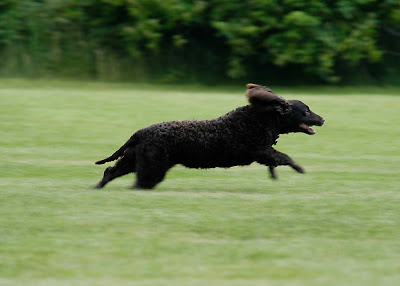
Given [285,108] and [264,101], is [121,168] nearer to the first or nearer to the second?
[264,101]

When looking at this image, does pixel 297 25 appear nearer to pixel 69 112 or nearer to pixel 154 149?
pixel 69 112

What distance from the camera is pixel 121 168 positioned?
906 centimetres

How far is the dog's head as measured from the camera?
9.18 m

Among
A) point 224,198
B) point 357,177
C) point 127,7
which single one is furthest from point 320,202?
point 127,7

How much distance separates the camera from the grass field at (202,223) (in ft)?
18.6

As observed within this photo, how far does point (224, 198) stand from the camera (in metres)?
8.39

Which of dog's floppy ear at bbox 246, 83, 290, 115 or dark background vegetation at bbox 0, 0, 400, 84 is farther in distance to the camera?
dark background vegetation at bbox 0, 0, 400, 84

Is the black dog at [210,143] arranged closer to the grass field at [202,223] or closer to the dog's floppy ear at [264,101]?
the dog's floppy ear at [264,101]

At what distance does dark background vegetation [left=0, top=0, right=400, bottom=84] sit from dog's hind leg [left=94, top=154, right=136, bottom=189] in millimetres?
16801

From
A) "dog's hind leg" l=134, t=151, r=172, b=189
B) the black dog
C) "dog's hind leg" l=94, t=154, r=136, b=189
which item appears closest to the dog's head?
the black dog

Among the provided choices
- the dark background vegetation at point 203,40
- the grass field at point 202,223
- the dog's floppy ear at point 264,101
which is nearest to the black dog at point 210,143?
the dog's floppy ear at point 264,101

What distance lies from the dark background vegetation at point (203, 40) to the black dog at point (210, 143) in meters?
16.1

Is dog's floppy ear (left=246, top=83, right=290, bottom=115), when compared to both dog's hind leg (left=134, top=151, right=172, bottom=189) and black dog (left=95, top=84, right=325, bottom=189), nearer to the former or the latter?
black dog (left=95, top=84, right=325, bottom=189)

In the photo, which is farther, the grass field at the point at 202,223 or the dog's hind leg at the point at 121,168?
the dog's hind leg at the point at 121,168
